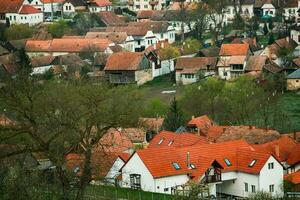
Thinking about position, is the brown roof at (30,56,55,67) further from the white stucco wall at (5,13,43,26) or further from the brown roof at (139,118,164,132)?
the brown roof at (139,118,164,132)

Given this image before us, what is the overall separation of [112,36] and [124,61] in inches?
202

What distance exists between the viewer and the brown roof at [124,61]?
33000mm

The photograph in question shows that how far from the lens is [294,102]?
27.7m

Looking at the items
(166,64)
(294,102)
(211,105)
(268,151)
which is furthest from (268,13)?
(268,151)

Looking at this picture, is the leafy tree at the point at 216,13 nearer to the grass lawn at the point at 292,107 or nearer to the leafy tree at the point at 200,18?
the leafy tree at the point at 200,18

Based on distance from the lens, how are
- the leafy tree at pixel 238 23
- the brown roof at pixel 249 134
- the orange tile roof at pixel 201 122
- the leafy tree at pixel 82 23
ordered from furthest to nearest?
the leafy tree at pixel 82 23 < the leafy tree at pixel 238 23 < the orange tile roof at pixel 201 122 < the brown roof at pixel 249 134

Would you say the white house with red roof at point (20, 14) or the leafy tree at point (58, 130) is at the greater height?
the leafy tree at point (58, 130)

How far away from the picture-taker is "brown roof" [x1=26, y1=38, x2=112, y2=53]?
1441 inches

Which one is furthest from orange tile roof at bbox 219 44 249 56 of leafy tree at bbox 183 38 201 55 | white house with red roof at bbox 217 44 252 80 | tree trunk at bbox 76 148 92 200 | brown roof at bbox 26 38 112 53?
tree trunk at bbox 76 148 92 200

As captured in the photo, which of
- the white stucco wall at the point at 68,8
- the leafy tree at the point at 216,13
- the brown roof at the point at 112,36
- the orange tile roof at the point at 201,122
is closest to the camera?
the orange tile roof at the point at 201,122

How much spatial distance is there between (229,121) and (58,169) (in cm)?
1413

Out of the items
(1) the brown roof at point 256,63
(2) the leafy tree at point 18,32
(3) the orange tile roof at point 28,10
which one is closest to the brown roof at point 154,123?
(1) the brown roof at point 256,63

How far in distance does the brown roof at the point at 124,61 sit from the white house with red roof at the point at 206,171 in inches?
569

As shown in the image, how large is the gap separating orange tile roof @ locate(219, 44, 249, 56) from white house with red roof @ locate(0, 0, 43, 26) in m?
12.9
